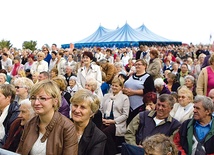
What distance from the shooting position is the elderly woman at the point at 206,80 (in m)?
5.67

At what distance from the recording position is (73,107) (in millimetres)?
3791

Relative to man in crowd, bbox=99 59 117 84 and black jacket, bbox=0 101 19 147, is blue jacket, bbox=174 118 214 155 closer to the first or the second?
black jacket, bbox=0 101 19 147

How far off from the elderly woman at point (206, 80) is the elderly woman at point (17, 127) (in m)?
2.83

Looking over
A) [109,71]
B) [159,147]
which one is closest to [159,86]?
[109,71]

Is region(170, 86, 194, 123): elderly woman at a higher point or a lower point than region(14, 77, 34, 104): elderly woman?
lower

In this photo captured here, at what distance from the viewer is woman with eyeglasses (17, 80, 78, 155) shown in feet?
10.0

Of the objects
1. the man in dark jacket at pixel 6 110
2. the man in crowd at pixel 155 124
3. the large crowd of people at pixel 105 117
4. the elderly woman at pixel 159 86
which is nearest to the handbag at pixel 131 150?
the large crowd of people at pixel 105 117

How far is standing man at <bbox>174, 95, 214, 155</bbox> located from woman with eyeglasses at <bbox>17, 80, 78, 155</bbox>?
5.44 ft

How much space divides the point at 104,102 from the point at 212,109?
2.24m

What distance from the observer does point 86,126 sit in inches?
147

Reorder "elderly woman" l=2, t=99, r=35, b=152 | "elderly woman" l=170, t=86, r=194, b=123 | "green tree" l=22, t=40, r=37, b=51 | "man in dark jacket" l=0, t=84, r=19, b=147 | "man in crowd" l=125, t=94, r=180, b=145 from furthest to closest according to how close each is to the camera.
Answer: "green tree" l=22, t=40, r=37, b=51 < "elderly woman" l=170, t=86, r=194, b=123 < "man in crowd" l=125, t=94, r=180, b=145 < "man in dark jacket" l=0, t=84, r=19, b=147 < "elderly woman" l=2, t=99, r=35, b=152

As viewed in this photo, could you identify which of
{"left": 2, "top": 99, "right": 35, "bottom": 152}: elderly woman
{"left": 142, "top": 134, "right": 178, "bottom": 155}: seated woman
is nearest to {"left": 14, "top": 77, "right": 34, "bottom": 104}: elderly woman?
{"left": 2, "top": 99, "right": 35, "bottom": 152}: elderly woman

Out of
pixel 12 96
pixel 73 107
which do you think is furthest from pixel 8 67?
pixel 73 107

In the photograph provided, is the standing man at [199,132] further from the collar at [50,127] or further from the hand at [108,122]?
the collar at [50,127]
